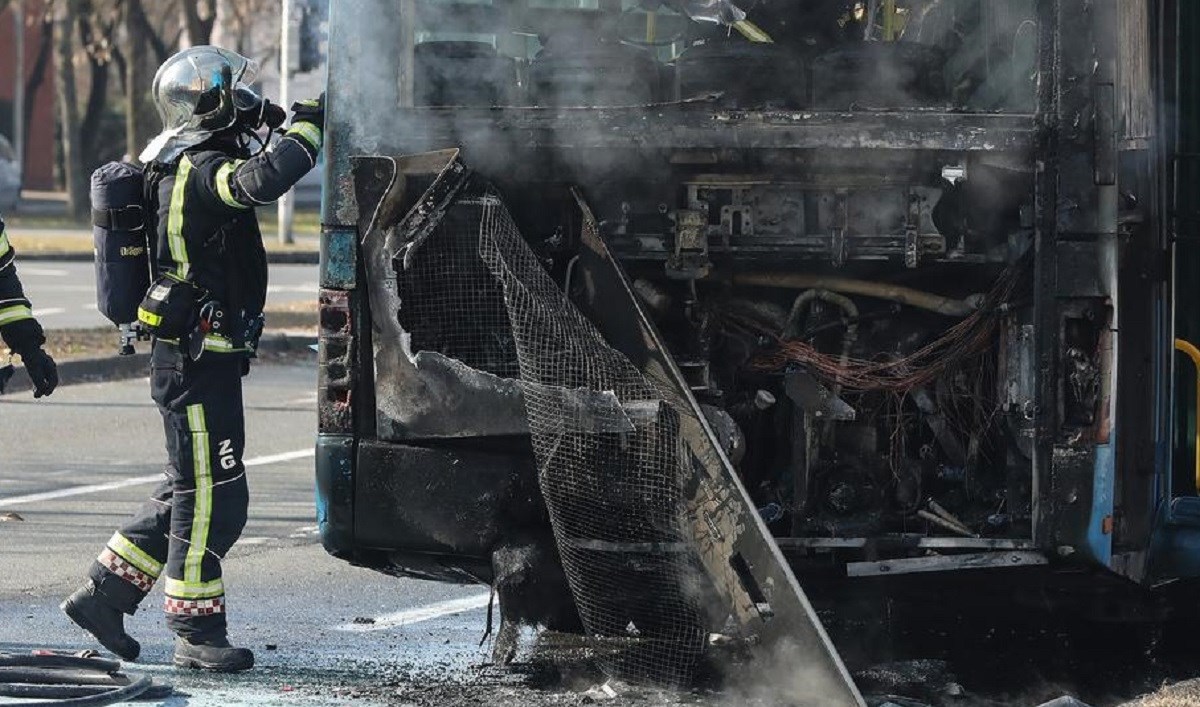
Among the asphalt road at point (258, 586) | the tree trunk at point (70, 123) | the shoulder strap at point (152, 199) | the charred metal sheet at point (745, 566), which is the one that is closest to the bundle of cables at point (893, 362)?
the charred metal sheet at point (745, 566)

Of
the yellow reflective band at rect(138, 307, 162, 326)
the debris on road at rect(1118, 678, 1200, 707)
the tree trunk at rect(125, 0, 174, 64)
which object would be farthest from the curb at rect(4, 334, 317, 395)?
the tree trunk at rect(125, 0, 174, 64)

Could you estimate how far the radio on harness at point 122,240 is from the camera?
630cm

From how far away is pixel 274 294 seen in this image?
21.8 meters

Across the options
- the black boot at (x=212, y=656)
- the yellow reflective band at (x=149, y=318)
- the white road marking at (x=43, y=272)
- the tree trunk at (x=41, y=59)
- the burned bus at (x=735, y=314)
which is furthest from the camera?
the tree trunk at (x=41, y=59)

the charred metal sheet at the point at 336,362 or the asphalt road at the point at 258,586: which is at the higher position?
the charred metal sheet at the point at 336,362

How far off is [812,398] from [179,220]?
6.26ft

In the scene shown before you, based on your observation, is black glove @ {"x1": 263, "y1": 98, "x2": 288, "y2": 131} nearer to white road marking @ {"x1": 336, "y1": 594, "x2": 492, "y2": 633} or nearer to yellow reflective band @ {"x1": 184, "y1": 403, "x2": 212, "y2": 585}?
yellow reflective band @ {"x1": 184, "y1": 403, "x2": 212, "y2": 585}

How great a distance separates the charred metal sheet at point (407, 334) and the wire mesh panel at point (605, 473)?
120 millimetres

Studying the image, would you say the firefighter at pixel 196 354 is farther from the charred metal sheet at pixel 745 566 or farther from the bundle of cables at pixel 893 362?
the bundle of cables at pixel 893 362

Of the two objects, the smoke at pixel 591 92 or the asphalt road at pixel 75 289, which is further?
the asphalt road at pixel 75 289

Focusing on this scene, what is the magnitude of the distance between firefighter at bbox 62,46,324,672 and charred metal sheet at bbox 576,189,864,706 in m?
1.31

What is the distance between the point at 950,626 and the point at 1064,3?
7.59 feet

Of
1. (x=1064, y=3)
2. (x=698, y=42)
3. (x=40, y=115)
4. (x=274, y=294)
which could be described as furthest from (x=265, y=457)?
(x=40, y=115)

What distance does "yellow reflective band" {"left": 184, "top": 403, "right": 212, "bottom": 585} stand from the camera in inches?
248
